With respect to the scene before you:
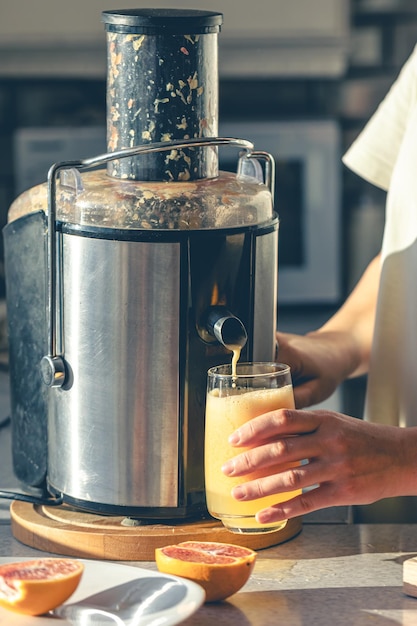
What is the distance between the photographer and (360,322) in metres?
1.52

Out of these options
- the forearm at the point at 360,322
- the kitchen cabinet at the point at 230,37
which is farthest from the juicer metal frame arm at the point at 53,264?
the kitchen cabinet at the point at 230,37

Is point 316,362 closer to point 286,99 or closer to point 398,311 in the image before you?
point 398,311

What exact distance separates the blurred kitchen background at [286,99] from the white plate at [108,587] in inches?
67.1

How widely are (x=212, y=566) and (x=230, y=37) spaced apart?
6.53 feet

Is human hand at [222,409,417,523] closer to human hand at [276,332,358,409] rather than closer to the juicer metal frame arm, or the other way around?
the juicer metal frame arm

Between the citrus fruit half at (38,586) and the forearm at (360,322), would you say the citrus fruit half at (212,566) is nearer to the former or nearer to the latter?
the citrus fruit half at (38,586)

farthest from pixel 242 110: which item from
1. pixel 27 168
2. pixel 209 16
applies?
pixel 209 16

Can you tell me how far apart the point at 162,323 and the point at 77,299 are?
8 cm

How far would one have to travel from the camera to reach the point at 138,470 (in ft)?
3.39

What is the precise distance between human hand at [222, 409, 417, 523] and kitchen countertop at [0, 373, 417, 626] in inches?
2.5

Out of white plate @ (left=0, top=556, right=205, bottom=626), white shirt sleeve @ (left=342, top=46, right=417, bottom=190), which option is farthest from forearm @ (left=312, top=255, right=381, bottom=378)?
white plate @ (left=0, top=556, right=205, bottom=626)

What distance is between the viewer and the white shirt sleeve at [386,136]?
1.53 m

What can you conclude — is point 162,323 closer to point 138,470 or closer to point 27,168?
point 138,470

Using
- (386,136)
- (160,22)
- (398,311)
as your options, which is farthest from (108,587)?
(386,136)
